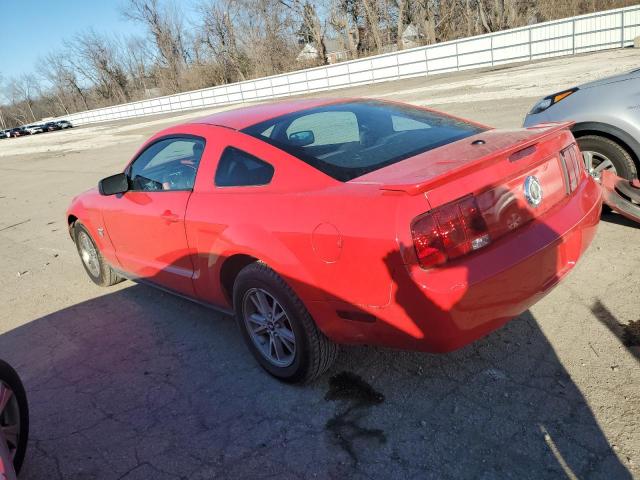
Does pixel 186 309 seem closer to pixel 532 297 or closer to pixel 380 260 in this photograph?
pixel 380 260

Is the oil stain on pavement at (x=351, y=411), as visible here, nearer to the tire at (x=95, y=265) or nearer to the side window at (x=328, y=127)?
the side window at (x=328, y=127)

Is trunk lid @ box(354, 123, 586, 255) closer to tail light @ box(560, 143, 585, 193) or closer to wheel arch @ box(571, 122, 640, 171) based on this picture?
tail light @ box(560, 143, 585, 193)

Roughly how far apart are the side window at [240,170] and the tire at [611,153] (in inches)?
116

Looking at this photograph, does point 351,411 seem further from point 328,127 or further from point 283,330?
point 328,127

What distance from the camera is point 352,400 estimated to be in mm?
2934

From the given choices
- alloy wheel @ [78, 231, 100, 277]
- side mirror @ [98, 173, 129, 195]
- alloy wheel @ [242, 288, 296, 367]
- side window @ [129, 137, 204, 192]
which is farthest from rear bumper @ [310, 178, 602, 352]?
alloy wheel @ [78, 231, 100, 277]

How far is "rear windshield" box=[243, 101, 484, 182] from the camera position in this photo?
294 cm

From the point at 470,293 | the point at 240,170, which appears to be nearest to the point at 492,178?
the point at 470,293

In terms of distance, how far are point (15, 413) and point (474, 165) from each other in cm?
261

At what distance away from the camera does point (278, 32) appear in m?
56.8

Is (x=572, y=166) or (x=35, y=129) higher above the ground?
(x=572, y=166)

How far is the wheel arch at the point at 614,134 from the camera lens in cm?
424

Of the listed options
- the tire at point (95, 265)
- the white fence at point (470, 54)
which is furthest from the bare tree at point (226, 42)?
the tire at point (95, 265)

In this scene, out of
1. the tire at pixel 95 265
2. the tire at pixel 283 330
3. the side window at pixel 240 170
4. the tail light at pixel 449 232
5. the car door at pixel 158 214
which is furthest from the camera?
the tire at pixel 95 265
